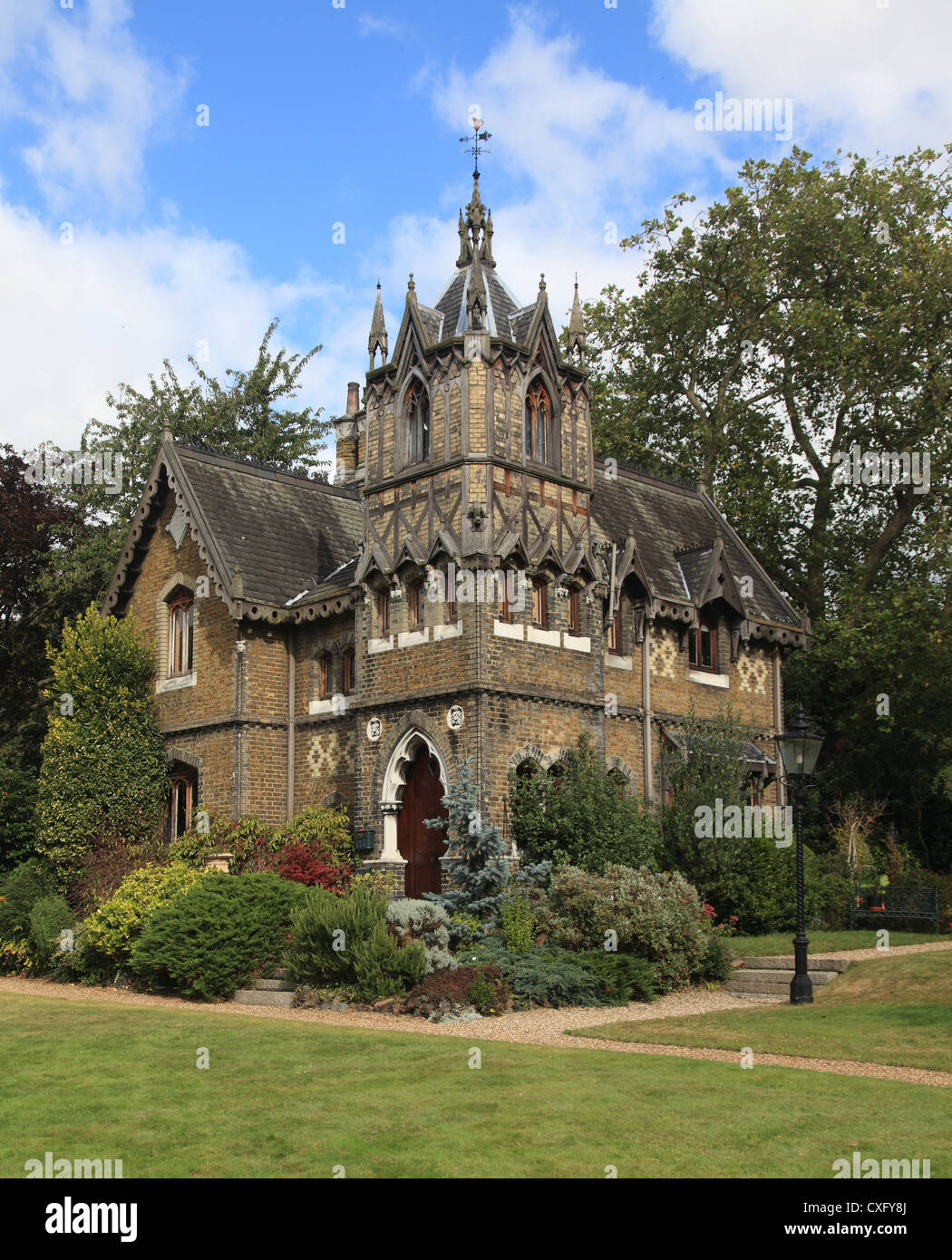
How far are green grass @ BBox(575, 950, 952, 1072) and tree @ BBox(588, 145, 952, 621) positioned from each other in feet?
68.7

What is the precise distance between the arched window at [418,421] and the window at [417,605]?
7.44 feet

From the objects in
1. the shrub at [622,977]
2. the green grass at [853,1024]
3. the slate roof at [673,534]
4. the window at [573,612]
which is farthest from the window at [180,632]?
the green grass at [853,1024]

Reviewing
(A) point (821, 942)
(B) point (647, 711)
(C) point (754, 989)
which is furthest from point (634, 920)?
(B) point (647, 711)

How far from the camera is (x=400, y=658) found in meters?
23.4

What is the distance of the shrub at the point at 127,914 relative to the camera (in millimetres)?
20391

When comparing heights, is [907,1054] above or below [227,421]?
below

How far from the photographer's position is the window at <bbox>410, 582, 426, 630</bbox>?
23.2 metres

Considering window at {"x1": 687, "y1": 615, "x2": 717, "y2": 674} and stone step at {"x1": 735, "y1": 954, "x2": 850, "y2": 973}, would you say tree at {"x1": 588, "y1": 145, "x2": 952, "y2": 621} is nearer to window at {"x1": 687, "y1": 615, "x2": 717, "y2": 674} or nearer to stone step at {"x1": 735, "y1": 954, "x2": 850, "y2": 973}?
window at {"x1": 687, "y1": 615, "x2": 717, "y2": 674}

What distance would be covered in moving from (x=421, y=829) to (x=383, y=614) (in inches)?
155

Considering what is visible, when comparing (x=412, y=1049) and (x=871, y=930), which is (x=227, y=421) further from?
(x=412, y=1049)

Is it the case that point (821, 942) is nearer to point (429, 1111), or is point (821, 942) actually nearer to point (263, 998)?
point (263, 998)

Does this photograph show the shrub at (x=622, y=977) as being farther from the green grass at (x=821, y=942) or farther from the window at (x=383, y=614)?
the window at (x=383, y=614)
